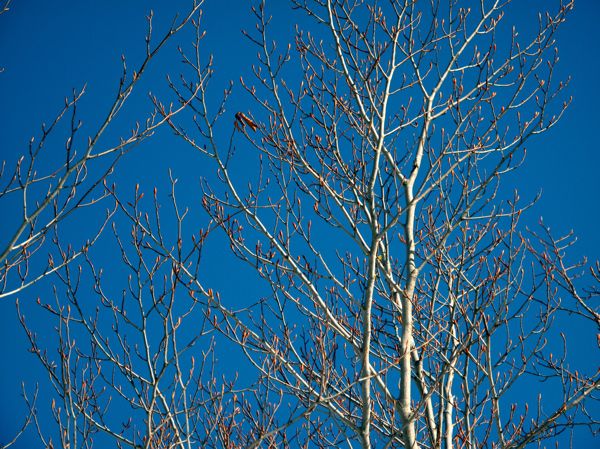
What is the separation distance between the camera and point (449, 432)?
15.1ft

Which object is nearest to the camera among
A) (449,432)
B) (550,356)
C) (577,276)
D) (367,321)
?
(367,321)

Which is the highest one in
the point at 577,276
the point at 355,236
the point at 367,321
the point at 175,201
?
the point at 577,276

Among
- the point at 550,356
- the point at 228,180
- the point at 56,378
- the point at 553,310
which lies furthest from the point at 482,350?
the point at 56,378

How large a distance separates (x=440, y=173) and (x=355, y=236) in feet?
2.35

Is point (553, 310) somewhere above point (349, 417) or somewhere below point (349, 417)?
above

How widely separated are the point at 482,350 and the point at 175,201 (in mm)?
2099

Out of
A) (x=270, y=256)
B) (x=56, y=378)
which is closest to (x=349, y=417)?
(x=270, y=256)

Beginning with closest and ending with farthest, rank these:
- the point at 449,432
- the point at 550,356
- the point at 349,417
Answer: the point at 349,417 → the point at 449,432 → the point at 550,356

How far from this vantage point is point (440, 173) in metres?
4.39

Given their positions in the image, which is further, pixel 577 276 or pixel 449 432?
pixel 577 276

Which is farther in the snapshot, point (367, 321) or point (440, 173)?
point (440, 173)

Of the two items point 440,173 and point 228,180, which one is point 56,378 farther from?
point 440,173

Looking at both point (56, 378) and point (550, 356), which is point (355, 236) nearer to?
point (56, 378)

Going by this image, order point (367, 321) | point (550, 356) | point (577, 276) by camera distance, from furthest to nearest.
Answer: point (577, 276)
point (550, 356)
point (367, 321)
